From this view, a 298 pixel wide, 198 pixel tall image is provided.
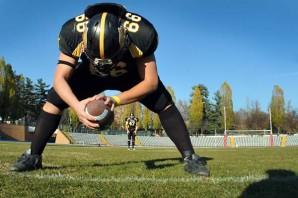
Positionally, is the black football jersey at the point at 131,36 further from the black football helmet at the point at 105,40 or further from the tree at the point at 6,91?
the tree at the point at 6,91

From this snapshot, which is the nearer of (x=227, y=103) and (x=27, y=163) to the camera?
(x=27, y=163)

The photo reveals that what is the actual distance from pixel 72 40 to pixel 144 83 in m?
1.05

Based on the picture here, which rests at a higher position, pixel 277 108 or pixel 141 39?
pixel 277 108

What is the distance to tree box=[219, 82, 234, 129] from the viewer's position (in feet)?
284

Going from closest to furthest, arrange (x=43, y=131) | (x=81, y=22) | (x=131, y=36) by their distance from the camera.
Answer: (x=131, y=36) → (x=81, y=22) → (x=43, y=131)

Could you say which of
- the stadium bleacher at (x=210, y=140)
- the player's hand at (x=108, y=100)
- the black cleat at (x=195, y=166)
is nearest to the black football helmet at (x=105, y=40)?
the player's hand at (x=108, y=100)

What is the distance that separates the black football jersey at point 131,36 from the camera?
4648 millimetres

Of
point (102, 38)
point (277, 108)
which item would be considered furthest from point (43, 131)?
point (277, 108)

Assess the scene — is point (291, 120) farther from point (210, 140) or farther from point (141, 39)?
point (141, 39)

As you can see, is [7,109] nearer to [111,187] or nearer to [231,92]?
[231,92]

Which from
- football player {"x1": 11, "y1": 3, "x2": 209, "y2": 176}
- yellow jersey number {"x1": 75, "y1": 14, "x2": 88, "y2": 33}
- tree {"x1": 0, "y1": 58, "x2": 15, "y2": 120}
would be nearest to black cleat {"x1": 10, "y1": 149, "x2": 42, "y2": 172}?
football player {"x1": 11, "y1": 3, "x2": 209, "y2": 176}

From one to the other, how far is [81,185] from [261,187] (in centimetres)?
184

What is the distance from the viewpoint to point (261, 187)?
166 inches

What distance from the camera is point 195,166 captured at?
5.54 meters
